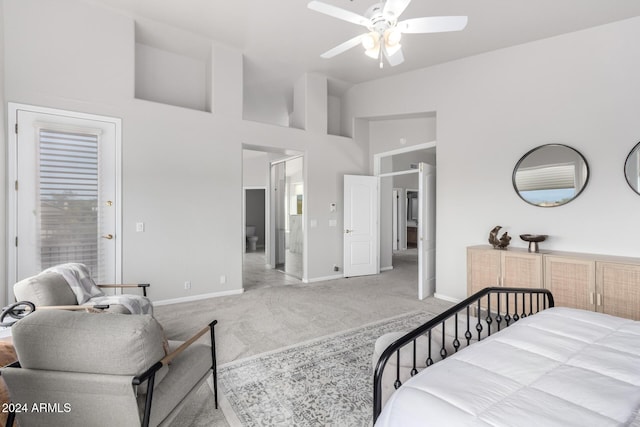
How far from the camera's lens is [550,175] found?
3.79m

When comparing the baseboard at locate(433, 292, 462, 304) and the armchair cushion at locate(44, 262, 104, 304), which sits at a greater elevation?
the armchair cushion at locate(44, 262, 104, 304)

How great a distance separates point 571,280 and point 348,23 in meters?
3.97

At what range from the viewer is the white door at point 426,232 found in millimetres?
4660

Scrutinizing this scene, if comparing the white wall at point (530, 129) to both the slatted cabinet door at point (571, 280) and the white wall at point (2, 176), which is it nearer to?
the slatted cabinet door at point (571, 280)

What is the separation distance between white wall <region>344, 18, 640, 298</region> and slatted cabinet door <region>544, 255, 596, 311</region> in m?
0.45

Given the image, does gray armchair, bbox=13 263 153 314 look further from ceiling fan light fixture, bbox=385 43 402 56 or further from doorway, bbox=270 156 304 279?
doorway, bbox=270 156 304 279

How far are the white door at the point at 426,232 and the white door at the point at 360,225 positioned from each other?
4.79ft

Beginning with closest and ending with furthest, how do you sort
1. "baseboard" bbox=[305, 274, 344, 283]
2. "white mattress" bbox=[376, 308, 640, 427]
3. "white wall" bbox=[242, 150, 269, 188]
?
"white mattress" bbox=[376, 308, 640, 427]
"baseboard" bbox=[305, 274, 344, 283]
"white wall" bbox=[242, 150, 269, 188]

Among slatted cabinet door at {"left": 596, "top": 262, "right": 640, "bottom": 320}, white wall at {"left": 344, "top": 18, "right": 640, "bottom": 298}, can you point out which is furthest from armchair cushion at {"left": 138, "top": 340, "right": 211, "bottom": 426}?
white wall at {"left": 344, "top": 18, "right": 640, "bottom": 298}

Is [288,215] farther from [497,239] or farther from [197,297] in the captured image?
[497,239]

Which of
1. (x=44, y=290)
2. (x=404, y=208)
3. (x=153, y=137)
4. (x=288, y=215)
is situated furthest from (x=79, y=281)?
(x=404, y=208)

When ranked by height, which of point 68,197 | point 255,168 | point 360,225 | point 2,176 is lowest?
point 360,225

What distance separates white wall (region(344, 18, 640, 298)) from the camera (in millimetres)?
3354

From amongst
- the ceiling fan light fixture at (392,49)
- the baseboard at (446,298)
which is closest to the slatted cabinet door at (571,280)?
the baseboard at (446,298)
